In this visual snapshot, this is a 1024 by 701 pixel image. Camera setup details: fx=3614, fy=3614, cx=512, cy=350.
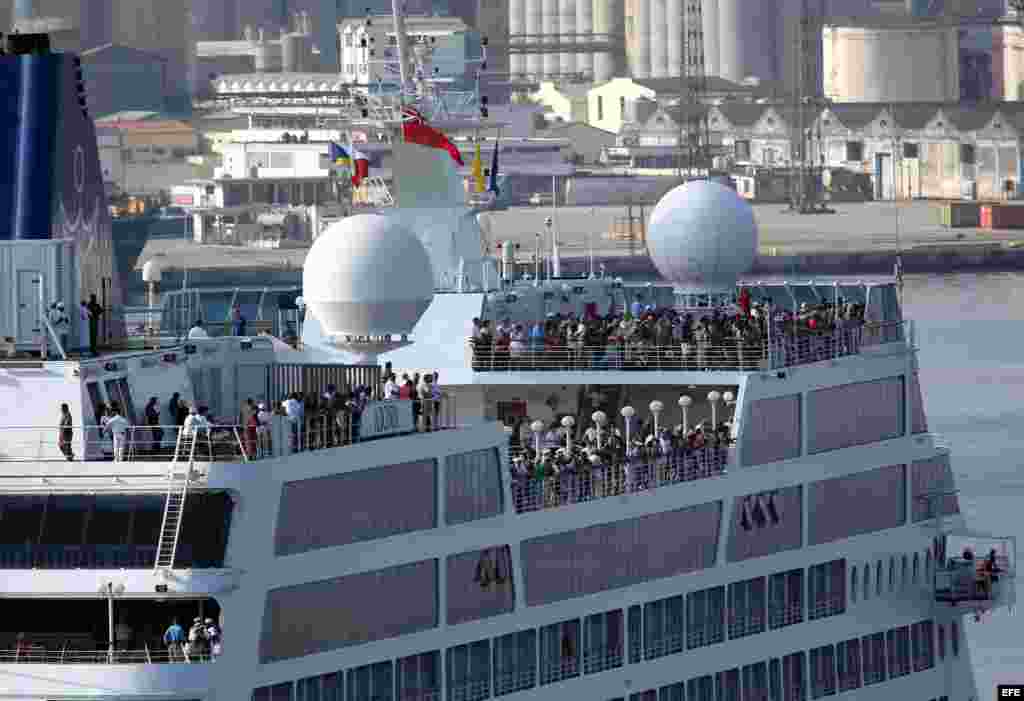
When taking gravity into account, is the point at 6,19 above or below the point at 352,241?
above

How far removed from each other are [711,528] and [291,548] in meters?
9.39

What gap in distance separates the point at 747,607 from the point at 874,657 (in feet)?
12.4

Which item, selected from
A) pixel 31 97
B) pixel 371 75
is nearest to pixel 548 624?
pixel 31 97

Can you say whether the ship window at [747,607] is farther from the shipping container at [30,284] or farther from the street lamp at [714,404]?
the shipping container at [30,284]

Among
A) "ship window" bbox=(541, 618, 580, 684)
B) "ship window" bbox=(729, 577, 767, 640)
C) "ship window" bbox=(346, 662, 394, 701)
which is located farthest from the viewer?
"ship window" bbox=(729, 577, 767, 640)

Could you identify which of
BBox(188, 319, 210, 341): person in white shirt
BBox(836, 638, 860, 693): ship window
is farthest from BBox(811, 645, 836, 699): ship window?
BBox(188, 319, 210, 341): person in white shirt

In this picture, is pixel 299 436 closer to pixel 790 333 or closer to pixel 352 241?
pixel 352 241

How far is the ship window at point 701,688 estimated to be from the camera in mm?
44406

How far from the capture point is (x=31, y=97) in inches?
1614

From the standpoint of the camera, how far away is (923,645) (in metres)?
50.5

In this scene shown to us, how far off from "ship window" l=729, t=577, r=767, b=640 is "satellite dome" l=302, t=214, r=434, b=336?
18.5ft

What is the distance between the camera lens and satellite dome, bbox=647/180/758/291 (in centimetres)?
5391

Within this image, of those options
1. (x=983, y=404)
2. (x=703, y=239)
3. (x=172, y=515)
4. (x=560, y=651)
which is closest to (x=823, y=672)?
(x=560, y=651)

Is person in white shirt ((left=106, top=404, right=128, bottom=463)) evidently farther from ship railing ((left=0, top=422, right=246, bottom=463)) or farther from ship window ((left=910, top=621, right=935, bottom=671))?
ship window ((left=910, top=621, right=935, bottom=671))
